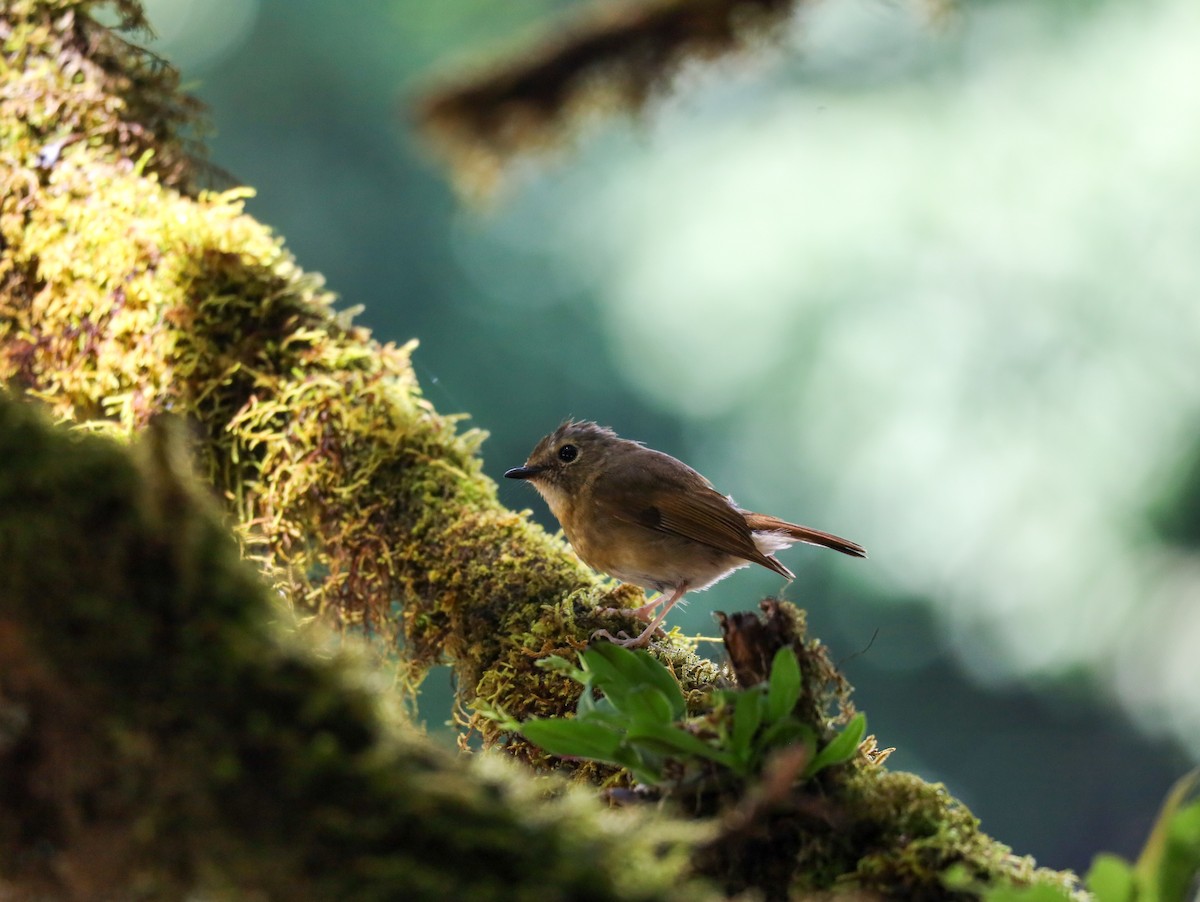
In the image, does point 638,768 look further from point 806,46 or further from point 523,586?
point 806,46

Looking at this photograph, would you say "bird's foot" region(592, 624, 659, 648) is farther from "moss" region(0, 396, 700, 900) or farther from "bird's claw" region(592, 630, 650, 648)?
"moss" region(0, 396, 700, 900)

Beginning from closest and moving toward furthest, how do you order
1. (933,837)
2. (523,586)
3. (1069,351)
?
1. (933,837)
2. (523,586)
3. (1069,351)

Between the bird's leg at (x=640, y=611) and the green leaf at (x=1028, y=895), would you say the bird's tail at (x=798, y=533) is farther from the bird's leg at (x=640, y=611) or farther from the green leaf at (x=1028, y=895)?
the green leaf at (x=1028, y=895)

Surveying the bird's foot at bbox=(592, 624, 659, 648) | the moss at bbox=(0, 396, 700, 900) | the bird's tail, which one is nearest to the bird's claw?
the bird's foot at bbox=(592, 624, 659, 648)

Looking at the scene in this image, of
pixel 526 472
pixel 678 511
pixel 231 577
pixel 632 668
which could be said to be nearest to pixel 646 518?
pixel 678 511

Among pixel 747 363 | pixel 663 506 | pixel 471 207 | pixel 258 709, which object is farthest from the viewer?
pixel 747 363

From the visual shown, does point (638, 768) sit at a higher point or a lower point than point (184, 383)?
lower

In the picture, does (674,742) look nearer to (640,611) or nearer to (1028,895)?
(1028,895)

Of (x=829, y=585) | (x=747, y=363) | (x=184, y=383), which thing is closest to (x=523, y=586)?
(x=184, y=383)
